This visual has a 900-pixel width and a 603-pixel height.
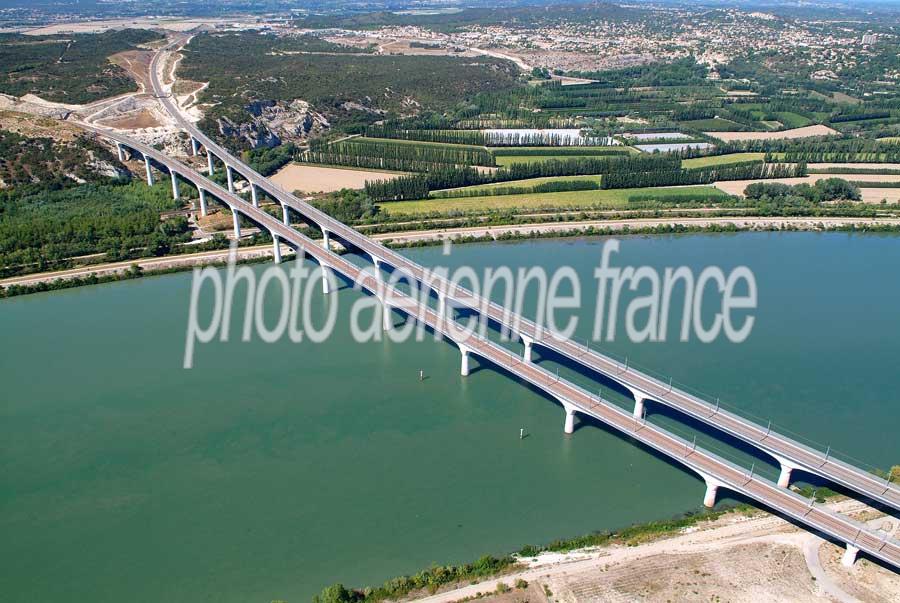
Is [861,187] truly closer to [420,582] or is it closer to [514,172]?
[514,172]

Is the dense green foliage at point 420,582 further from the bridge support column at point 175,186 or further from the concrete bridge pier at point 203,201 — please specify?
the bridge support column at point 175,186

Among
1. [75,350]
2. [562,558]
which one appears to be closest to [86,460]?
[75,350]

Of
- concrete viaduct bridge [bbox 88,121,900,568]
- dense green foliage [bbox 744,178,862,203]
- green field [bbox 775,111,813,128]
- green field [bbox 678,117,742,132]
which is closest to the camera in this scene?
concrete viaduct bridge [bbox 88,121,900,568]

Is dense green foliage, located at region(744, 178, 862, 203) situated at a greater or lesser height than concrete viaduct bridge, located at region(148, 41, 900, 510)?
greater

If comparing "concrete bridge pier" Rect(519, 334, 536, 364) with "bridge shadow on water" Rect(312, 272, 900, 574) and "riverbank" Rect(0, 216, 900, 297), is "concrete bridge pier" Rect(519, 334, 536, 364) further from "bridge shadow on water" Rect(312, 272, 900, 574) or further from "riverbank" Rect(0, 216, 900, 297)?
"riverbank" Rect(0, 216, 900, 297)

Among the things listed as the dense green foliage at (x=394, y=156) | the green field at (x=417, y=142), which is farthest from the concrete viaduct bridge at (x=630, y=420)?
the green field at (x=417, y=142)

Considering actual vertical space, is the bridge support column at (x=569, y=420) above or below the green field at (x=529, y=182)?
below

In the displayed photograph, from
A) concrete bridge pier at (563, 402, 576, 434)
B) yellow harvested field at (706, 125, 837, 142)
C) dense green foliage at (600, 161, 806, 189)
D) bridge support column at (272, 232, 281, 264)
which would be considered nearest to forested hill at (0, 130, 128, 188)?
bridge support column at (272, 232, 281, 264)
